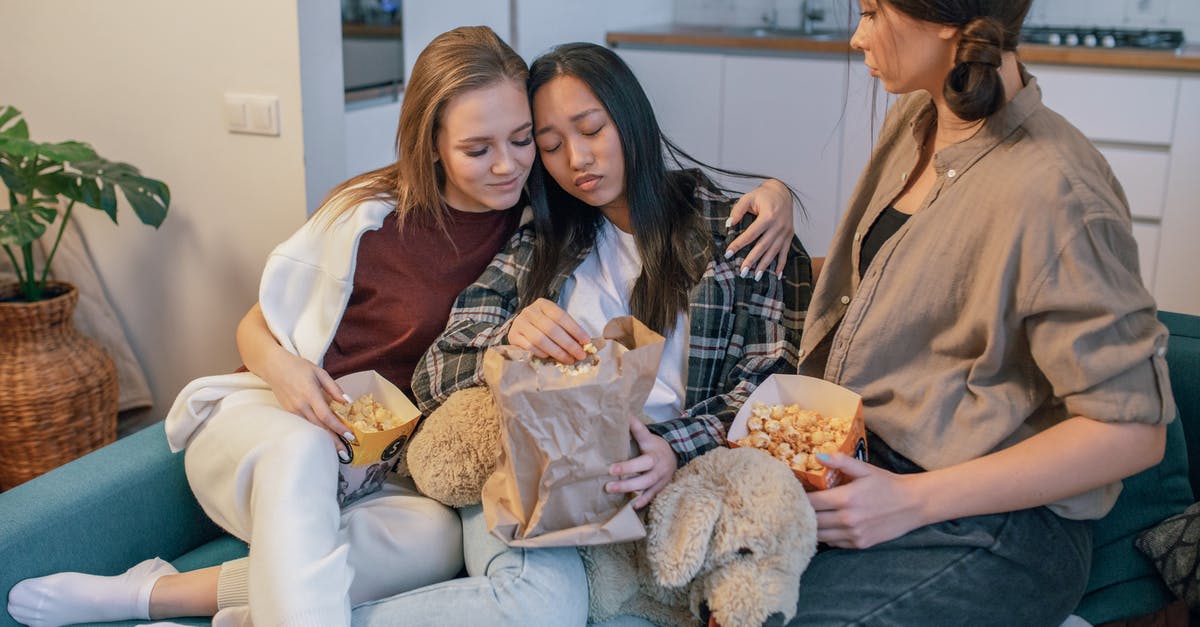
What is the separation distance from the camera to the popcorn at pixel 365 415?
5.13 ft

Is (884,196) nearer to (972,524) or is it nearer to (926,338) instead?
(926,338)

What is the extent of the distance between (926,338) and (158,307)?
1855 millimetres

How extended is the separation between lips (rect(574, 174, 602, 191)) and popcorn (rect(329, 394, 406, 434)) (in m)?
0.44

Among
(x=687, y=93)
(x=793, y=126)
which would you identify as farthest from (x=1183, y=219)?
(x=687, y=93)

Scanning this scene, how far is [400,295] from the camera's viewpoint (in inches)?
70.6

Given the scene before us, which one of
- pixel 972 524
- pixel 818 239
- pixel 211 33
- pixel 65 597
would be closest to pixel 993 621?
pixel 972 524

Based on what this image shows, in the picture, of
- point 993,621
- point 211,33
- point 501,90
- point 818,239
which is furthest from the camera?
point 818,239

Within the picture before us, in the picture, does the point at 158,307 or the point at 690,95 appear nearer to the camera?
the point at 158,307

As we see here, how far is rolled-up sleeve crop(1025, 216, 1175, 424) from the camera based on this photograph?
4.13 ft

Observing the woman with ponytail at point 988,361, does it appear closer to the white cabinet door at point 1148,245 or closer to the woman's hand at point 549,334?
the woman's hand at point 549,334

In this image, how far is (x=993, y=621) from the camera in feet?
4.48

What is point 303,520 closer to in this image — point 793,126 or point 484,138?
point 484,138

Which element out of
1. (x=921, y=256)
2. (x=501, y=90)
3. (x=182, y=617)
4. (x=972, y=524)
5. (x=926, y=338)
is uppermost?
(x=501, y=90)

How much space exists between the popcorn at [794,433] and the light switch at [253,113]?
1.34 metres
